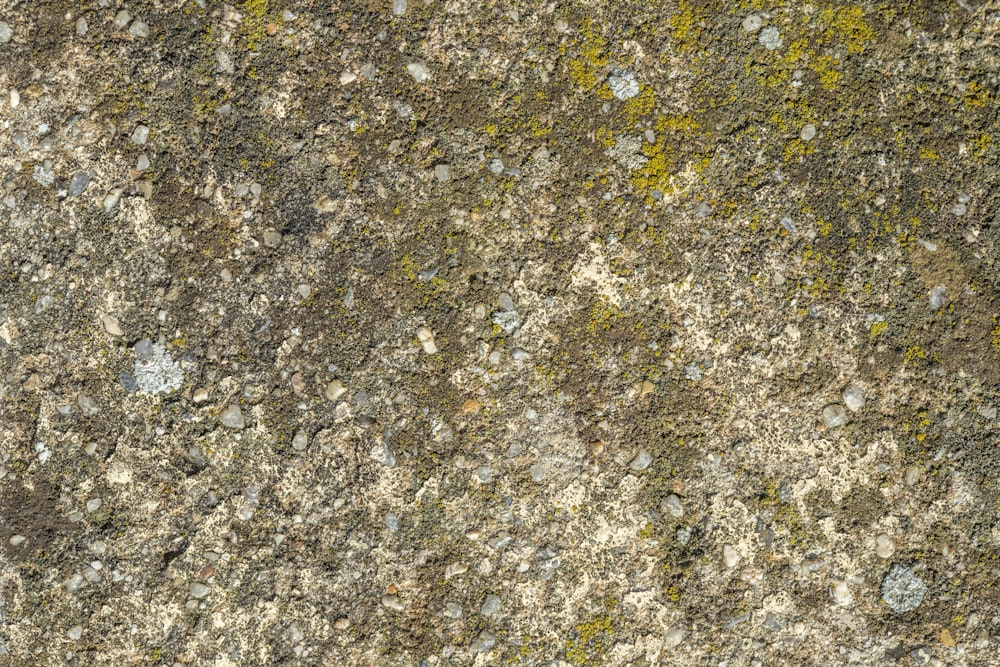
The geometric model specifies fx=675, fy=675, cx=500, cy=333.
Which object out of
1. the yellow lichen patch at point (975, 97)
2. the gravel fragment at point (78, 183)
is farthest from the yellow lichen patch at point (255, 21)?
the yellow lichen patch at point (975, 97)

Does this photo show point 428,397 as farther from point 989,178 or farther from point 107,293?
point 989,178

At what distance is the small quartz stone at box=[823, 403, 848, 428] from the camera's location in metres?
2.85

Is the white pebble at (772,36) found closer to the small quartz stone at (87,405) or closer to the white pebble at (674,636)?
the white pebble at (674,636)

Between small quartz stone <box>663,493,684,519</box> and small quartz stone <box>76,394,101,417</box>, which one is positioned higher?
small quartz stone <box>76,394,101,417</box>

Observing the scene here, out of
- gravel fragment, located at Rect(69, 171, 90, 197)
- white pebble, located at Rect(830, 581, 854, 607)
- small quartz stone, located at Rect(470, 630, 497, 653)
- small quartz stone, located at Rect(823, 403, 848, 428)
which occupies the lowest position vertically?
white pebble, located at Rect(830, 581, 854, 607)

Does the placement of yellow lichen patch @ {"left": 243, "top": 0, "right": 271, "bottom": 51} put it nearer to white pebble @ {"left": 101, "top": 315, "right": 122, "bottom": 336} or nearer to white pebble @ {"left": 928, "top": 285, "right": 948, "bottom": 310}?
white pebble @ {"left": 101, "top": 315, "right": 122, "bottom": 336}

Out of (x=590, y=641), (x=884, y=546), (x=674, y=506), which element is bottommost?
(x=884, y=546)

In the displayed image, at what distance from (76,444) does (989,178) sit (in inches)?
159

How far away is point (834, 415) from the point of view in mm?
2850

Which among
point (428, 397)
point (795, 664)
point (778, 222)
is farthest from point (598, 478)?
point (778, 222)

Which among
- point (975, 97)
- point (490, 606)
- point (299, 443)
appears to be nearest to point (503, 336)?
point (299, 443)

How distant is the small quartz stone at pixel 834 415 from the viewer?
2.85m

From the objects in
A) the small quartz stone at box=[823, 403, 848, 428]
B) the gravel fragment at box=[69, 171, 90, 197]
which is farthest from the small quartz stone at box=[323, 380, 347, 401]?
the small quartz stone at box=[823, 403, 848, 428]

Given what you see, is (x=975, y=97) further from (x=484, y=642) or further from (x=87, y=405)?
(x=87, y=405)
